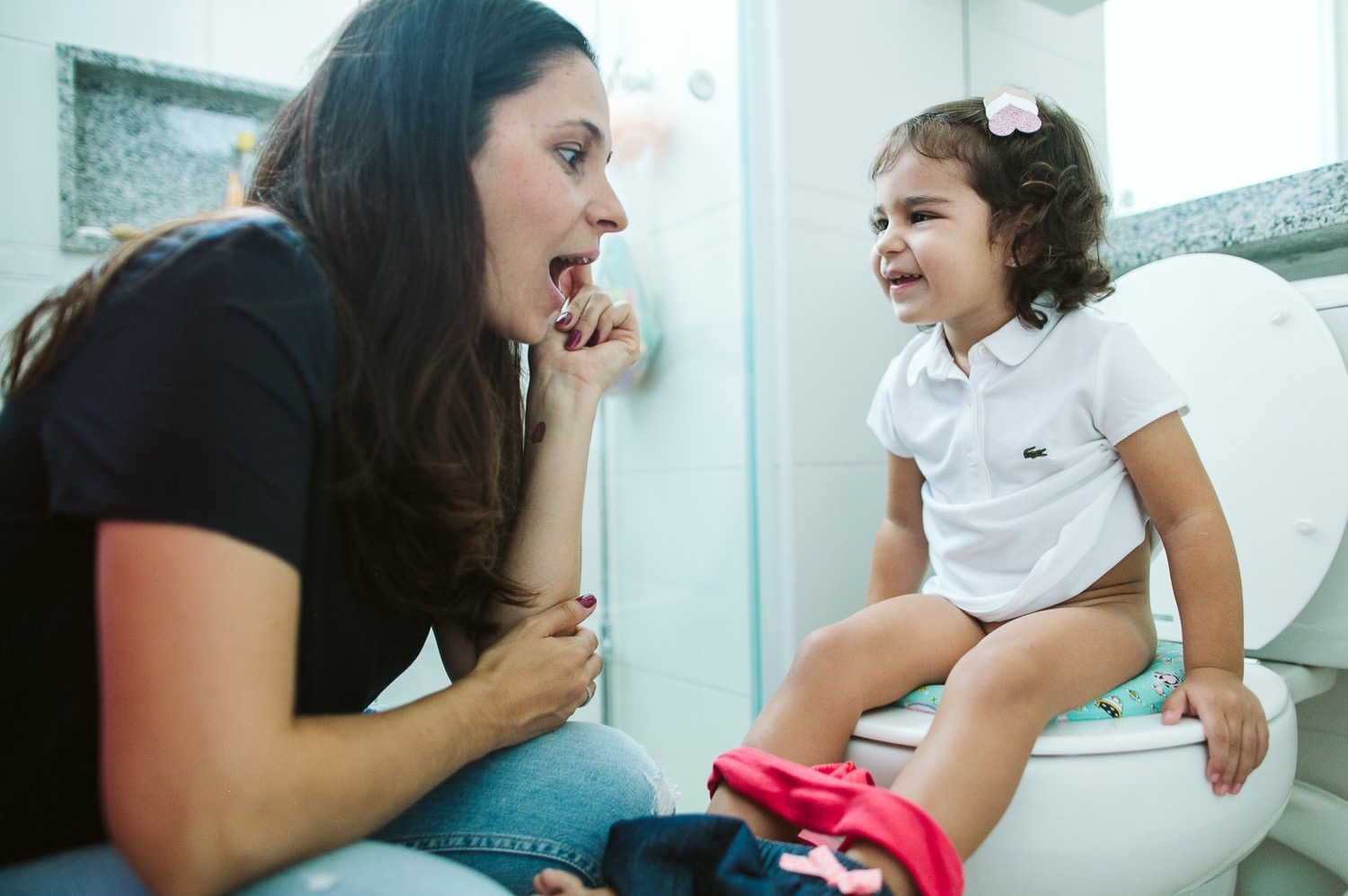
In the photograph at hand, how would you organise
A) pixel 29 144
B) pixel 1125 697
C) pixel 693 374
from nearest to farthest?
pixel 1125 697
pixel 29 144
pixel 693 374

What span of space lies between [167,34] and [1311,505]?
163 centimetres

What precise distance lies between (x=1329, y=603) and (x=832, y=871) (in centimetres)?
74

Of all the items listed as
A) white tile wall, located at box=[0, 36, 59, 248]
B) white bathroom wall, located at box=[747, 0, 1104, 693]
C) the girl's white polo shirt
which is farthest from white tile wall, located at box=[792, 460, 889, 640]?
white tile wall, located at box=[0, 36, 59, 248]

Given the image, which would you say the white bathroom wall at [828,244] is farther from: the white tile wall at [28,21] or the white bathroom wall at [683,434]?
the white tile wall at [28,21]

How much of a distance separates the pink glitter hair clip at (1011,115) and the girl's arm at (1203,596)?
0.34 m

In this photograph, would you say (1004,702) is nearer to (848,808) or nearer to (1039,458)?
(848,808)

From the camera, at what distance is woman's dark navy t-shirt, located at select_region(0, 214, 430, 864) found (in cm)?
42

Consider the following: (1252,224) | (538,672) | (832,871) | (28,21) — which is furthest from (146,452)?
(28,21)

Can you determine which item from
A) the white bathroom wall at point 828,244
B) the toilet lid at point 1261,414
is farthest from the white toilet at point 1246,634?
the white bathroom wall at point 828,244

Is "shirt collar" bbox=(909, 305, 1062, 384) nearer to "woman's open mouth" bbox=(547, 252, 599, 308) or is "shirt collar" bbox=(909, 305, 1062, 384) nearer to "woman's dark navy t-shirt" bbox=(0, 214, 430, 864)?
"woman's open mouth" bbox=(547, 252, 599, 308)

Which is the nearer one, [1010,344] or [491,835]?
[491,835]

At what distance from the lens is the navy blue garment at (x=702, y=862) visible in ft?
1.74

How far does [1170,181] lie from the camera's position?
1224mm

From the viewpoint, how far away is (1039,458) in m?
0.92
